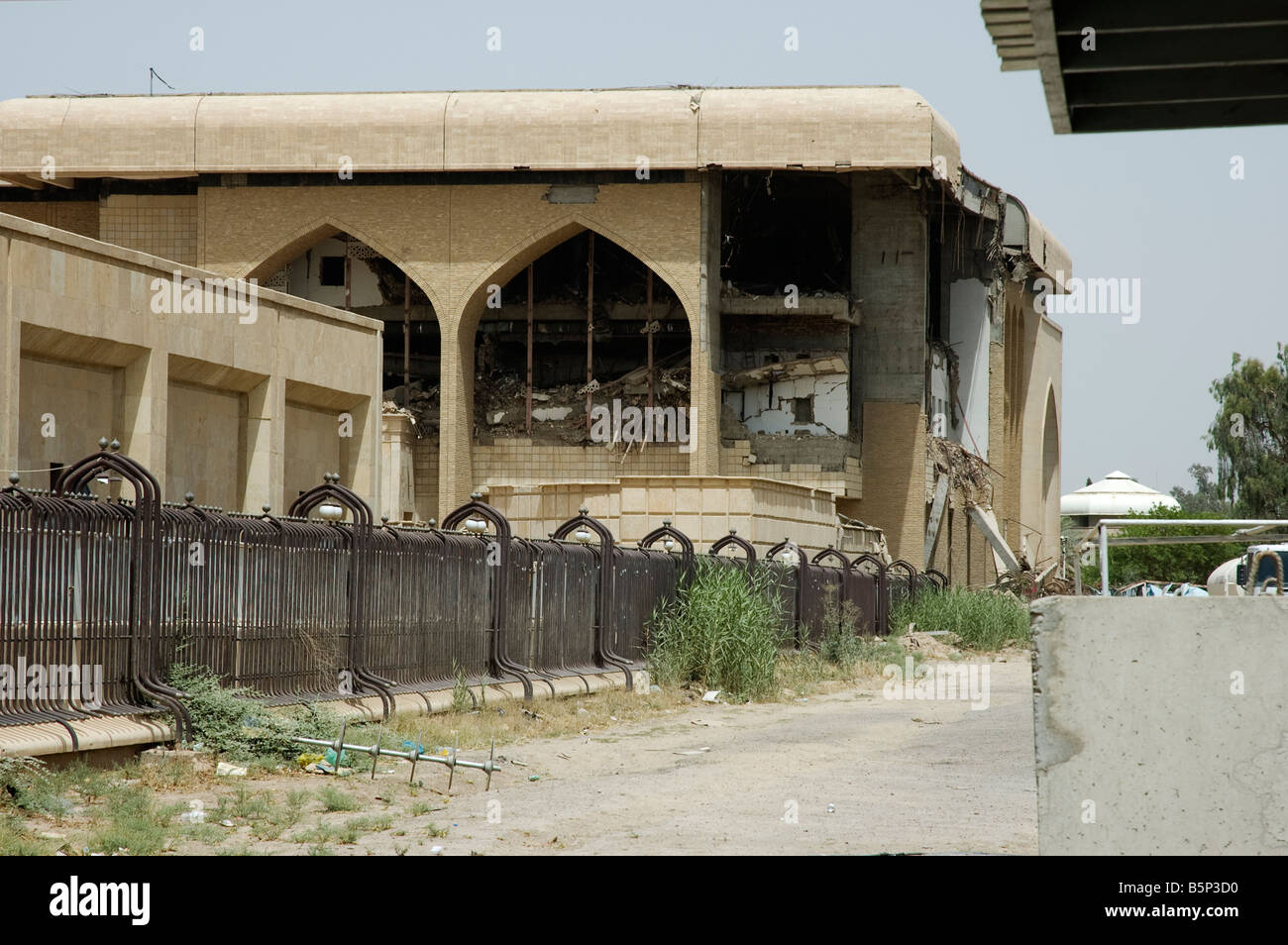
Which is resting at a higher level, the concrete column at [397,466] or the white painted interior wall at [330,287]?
the white painted interior wall at [330,287]

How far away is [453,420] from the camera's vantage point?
36906mm

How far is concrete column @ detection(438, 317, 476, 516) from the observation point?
1442 inches

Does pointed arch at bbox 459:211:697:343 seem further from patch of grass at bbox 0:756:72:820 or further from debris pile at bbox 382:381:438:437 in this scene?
patch of grass at bbox 0:756:72:820

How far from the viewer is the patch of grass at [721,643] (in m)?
17.3

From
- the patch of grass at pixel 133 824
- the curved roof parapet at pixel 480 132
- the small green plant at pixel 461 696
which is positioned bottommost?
the small green plant at pixel 461 696

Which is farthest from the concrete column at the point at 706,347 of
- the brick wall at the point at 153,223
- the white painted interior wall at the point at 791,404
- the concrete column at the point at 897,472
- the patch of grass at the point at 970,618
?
the brick wall at the point at 153,223

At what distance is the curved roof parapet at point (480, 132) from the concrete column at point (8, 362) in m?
19.7

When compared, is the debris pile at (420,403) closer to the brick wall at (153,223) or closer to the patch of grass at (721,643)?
the brick wall at (153,223)

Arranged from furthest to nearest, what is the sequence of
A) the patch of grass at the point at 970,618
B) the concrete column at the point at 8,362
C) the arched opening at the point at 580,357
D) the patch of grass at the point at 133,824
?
the arched opening at the point at 580,357 < the patch of grass at the point at 970,618 < the concrete column at the point at 8,362 < the patch of grass at the point at 133,824

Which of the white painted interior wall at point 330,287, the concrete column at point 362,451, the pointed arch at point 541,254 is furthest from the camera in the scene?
the white painted interior wall at point 330,287

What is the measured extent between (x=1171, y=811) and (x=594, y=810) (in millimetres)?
4244

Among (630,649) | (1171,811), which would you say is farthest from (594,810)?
(630,649)

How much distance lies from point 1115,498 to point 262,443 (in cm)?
6178

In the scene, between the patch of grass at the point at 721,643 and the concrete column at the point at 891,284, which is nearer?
the patch of grass at the point at 721,643
